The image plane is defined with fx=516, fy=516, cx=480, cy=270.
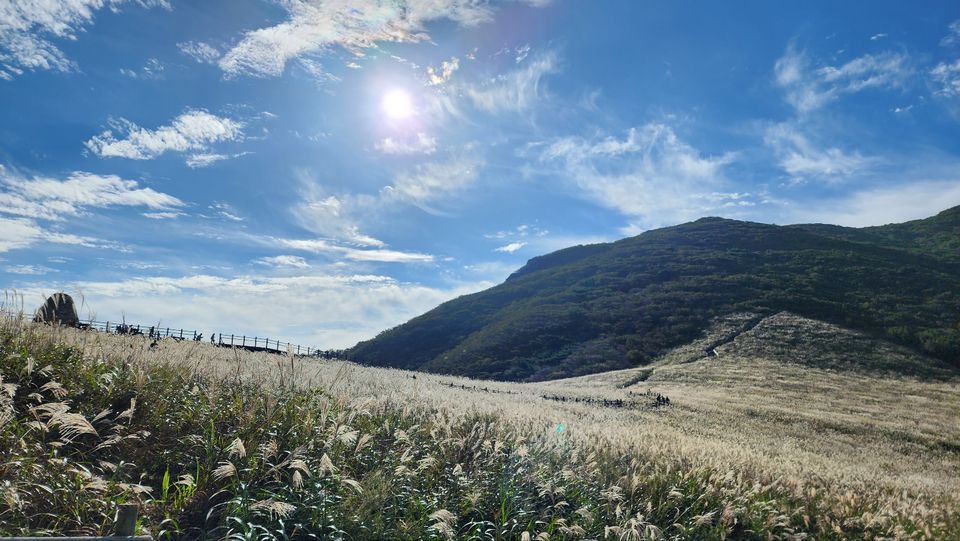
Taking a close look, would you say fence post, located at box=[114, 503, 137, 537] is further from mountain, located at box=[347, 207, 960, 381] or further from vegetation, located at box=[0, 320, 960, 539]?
mountain, located at box=[347, 207, 960, 381]

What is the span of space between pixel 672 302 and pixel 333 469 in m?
90.5

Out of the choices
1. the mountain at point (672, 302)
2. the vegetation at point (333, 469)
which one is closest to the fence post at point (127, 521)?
the vegetation at point (333, 469)

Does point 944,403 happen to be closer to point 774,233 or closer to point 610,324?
point 610,324

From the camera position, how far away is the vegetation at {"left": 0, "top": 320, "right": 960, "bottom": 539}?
522 centimetres

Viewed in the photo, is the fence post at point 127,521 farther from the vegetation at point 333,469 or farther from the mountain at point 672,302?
the mountain at point 672,302

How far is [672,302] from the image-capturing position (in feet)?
293

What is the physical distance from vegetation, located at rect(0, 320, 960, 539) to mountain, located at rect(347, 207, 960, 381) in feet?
196

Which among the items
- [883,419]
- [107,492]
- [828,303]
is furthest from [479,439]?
[828,303]

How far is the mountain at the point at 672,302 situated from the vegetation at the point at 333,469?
196ft

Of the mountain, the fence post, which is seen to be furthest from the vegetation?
the mountain

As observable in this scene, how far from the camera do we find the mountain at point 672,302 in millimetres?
73938

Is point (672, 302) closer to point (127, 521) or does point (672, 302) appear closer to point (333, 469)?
point (333, 469)

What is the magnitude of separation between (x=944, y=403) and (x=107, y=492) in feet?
194

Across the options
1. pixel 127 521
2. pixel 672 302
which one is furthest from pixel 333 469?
pixel 672 302
